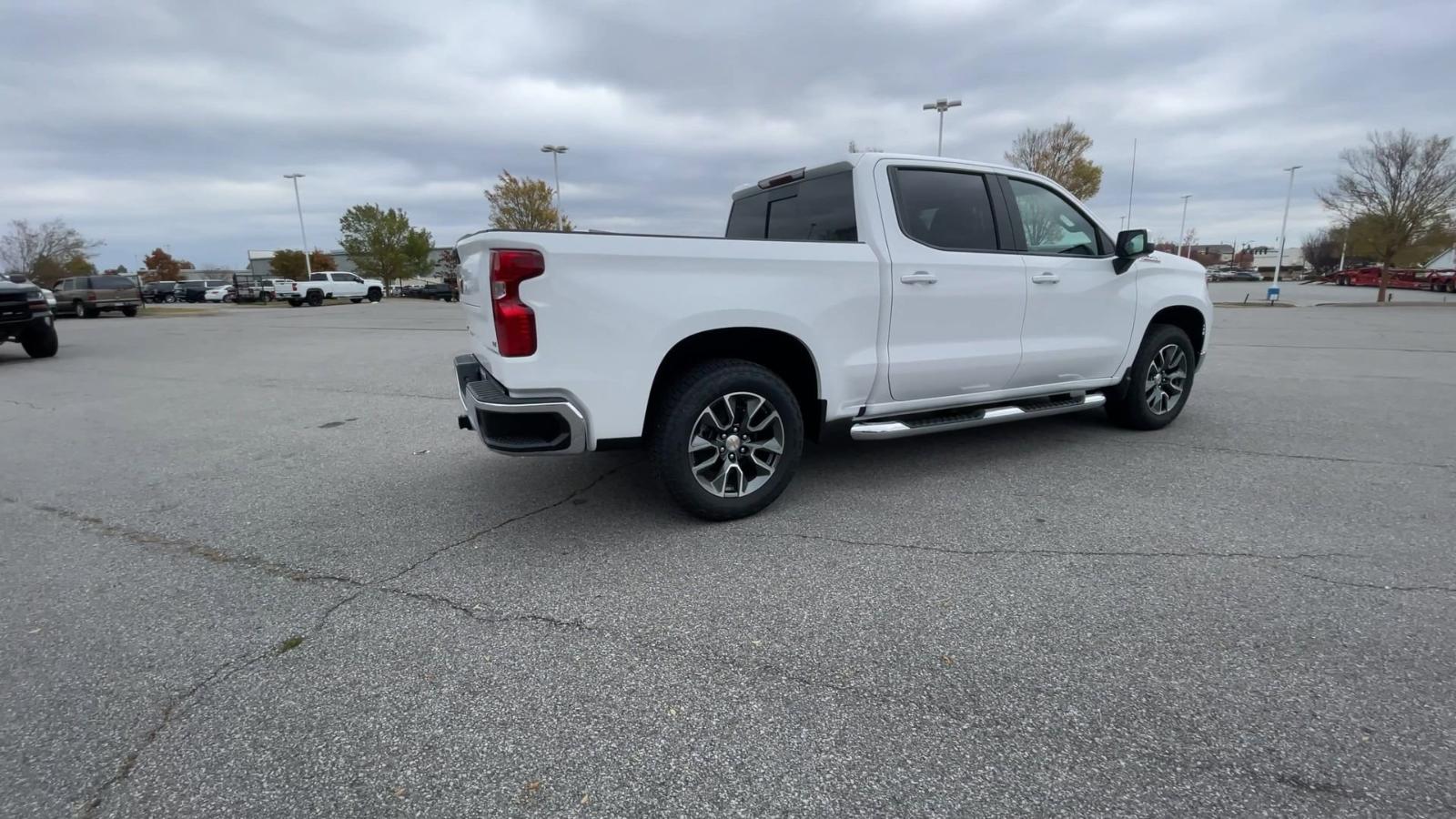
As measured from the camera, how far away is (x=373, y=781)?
1919 millimetres

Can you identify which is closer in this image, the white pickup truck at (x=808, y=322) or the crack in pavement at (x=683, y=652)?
Answer: the crack in pavement at (x=683, y=652)

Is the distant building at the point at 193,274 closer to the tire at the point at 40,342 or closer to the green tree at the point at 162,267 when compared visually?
the green tree at the point at 162,267

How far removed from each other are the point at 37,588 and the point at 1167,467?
245 inches

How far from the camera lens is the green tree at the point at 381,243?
165 feet

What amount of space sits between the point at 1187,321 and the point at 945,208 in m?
2.88

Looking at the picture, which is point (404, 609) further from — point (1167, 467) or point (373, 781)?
point (1167, 467)

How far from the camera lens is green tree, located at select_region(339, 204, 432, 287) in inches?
1981

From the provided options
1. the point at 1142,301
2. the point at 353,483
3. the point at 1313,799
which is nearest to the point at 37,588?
the point at 353,483

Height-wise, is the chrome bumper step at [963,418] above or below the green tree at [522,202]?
below

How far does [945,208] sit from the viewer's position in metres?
4.27

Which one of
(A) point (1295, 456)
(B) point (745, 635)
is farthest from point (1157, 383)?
(B) point (745, 635)

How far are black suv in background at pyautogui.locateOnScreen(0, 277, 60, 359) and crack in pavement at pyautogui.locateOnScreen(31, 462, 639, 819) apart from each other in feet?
31.7

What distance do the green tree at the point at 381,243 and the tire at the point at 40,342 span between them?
41.8 meters

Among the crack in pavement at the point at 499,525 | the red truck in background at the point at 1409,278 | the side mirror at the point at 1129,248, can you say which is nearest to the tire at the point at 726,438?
the crack in pavement at the point at 499,525
